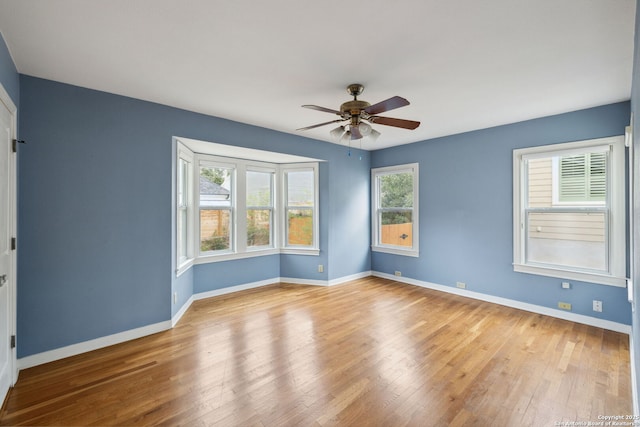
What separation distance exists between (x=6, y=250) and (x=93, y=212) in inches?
29.3

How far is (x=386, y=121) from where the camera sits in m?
2.70

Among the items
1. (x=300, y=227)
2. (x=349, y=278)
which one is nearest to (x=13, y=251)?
(x=300, y=227)

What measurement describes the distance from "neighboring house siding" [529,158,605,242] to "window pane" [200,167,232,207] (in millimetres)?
4479

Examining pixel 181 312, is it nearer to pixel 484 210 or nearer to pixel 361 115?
pixel 361 115

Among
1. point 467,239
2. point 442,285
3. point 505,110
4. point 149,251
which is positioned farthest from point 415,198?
point 149,251

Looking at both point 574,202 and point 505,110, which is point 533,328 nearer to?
point 574,202

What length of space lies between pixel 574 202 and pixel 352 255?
3355 mm

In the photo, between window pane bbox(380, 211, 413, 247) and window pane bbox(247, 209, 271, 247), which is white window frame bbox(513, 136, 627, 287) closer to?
window pane bbox(380, 211, 413, 247)

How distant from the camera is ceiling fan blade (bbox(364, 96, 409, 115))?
2172 mm

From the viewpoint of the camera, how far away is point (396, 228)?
552 cm

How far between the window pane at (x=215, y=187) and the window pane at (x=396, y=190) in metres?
2.95

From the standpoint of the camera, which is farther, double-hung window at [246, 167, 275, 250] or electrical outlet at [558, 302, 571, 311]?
double-hung window at [246, 167, 275, 250]

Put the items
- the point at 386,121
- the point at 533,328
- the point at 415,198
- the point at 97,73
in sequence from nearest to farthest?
the point at 97,73 < the point at 386,121 < the point at 533,328 < the point at 415,198

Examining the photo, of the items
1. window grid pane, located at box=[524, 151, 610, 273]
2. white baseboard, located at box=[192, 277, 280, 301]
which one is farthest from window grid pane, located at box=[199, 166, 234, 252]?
window grid pane, located at box=[524, 151, 610, 273]
